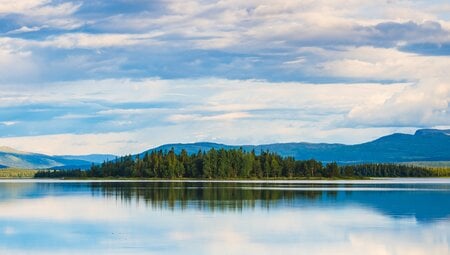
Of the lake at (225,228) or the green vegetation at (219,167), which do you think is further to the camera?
the green vegetation at (219,167)

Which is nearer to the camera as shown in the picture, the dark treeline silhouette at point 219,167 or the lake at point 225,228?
the lake at point 225,228

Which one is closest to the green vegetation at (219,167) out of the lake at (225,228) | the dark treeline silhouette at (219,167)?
the dark treeline silhouette at (219,167)

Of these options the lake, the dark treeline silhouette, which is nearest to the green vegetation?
the dark treeline silhouette

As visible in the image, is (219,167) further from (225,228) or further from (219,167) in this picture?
(225,228)

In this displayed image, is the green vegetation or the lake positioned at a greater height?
the green vegetation

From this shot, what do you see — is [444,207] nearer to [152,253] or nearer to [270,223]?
[270,223]

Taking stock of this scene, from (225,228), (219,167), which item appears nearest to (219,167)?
(219,167)

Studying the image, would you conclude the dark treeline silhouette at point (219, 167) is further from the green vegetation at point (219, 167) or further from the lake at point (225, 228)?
the lake at point (225, 228)

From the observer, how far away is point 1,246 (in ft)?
121

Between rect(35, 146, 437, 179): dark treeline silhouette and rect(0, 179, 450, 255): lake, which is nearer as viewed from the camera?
rect(0, 179, 450, 255): lake

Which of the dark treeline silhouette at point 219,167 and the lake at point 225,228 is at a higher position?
the dark treeline silhouette at point 219,167

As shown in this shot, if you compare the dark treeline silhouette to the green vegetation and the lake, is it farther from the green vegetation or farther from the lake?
the lake

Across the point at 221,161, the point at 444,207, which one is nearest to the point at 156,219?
the point at 444,207

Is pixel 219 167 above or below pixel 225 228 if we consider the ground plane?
above
